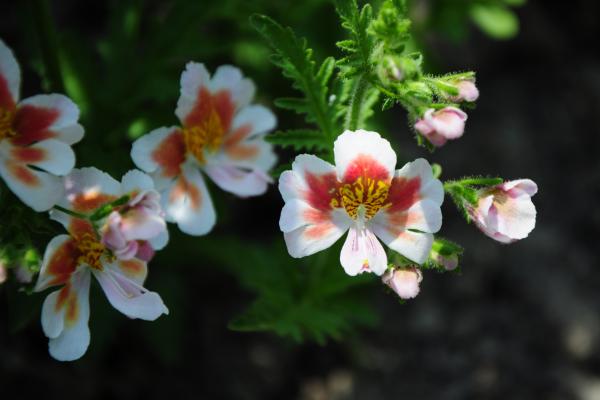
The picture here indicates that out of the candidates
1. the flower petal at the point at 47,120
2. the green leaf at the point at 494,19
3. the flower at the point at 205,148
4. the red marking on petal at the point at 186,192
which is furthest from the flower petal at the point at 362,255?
the green leaf at the point at 494,19

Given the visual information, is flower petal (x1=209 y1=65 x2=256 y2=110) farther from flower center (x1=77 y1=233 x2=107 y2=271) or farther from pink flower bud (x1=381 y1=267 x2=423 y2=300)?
pink flower bud (x1=381 y1=267 x2=423 y2=300)

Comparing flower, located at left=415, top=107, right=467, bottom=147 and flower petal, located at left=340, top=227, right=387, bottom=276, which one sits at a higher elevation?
flower, located at left=415, top=107, right=467, bottom=147

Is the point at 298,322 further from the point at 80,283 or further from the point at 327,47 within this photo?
the point at 327,47

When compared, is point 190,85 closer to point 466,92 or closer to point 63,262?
point 63,262

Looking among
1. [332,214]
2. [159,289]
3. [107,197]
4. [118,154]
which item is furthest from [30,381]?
[332,214]

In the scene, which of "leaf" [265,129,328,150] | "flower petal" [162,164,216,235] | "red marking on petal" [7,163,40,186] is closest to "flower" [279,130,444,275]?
"leaf" [265,129,328,150]
